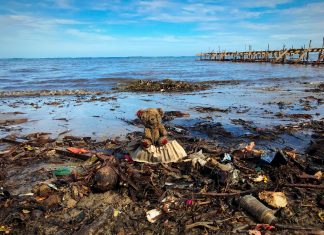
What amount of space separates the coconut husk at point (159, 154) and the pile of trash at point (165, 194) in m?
0.11

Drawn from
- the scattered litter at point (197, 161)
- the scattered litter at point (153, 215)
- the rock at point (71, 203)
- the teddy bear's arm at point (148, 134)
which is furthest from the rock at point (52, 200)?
the scattered litter at point (197, 161)

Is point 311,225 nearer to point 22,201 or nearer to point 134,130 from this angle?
point 22,201

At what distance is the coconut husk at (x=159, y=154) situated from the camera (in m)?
6.11

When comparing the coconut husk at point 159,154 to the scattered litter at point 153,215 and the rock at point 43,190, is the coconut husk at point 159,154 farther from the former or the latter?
the rock at point 43,190

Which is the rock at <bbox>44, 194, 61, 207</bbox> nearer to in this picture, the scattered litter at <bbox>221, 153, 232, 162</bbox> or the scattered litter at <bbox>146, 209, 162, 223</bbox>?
the scattered litter at <bbox>146, 209, 162, 223</bbox>

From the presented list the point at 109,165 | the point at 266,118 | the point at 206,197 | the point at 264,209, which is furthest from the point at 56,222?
the point at 266,118

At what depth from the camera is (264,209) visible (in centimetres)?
439

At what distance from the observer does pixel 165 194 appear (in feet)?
16.7

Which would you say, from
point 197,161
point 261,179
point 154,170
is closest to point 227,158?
point 197,161

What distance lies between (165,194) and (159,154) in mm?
1184

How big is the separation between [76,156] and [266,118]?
7.36 m

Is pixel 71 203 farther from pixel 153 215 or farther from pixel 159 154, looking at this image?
pixel 159 154

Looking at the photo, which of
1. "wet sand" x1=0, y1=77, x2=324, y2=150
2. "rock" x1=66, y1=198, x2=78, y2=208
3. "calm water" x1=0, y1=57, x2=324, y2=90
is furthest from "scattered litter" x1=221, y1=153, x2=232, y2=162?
"calm water" x1=0, y1=57, x2=324, y2=90

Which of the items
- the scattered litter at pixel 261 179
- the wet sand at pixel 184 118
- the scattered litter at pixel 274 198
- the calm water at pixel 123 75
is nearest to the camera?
the scattered litter at pixel 274 198
